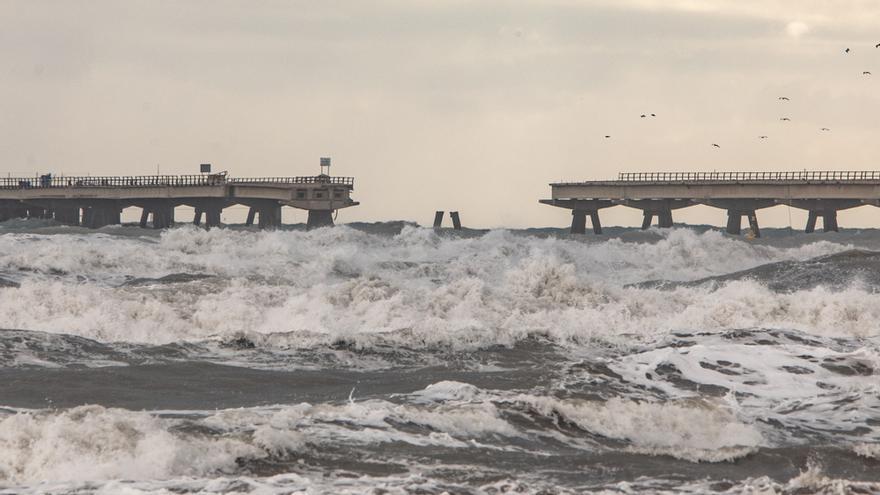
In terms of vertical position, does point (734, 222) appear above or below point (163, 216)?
above

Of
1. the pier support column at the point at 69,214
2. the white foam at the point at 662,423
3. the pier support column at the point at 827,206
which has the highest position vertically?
the pier support column at the point at 827,206

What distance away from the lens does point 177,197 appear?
326 feet

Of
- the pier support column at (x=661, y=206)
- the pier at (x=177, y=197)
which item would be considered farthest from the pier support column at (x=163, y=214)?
the pier support column at (x=661, y=206)

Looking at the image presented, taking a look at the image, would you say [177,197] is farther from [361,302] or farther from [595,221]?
[361,302]

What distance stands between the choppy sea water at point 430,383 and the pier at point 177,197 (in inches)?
1556

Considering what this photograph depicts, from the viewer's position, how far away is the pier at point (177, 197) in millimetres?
91431

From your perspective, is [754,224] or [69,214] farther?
[69,214]

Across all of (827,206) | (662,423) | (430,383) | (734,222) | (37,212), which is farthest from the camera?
(37,212)

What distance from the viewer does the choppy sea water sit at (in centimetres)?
1673

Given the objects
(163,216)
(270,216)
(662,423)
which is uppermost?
(270,216)

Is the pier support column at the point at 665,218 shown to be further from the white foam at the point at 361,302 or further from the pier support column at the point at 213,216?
the white foam at the point at 361,302

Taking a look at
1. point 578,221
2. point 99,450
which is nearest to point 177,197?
point 578,221

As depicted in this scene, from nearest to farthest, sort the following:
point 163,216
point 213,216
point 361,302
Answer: point 361,302 → point 213,216 → point 163,216

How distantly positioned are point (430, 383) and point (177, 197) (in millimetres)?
77333
